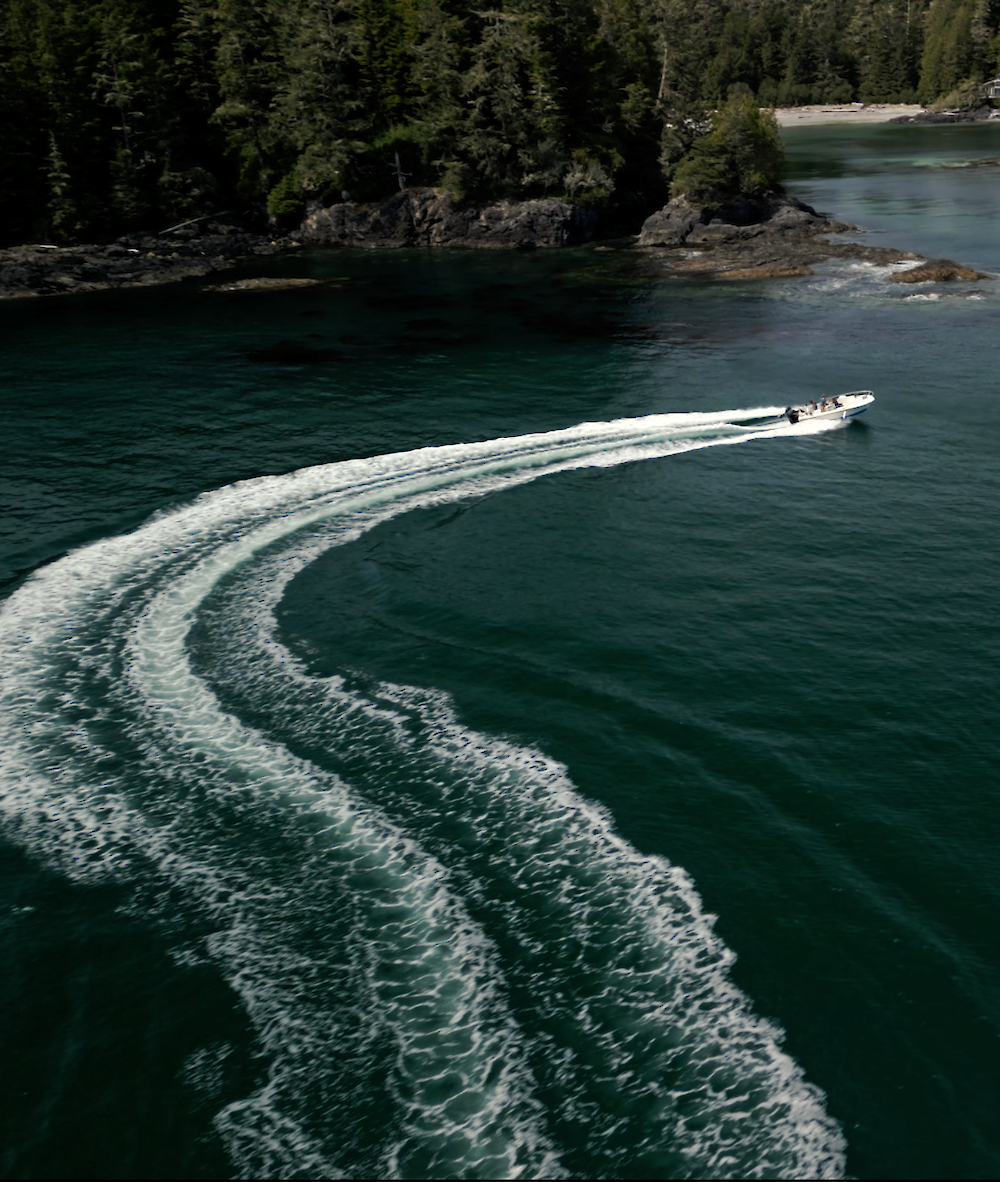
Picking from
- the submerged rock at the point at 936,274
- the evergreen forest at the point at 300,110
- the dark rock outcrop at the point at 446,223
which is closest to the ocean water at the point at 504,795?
the submerged rock at the point at 936,274

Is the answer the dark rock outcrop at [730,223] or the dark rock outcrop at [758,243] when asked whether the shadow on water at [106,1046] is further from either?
the dark rock outcrop at [730,223]

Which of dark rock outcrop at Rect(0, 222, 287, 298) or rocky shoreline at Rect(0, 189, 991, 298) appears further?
dark rock outcrop at Rect(0, 222, 287, 298)

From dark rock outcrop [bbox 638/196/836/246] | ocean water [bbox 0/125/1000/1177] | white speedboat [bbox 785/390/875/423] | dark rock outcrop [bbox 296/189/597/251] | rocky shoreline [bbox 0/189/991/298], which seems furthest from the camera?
dark rock outcrop [bbox 296/189/597/251]

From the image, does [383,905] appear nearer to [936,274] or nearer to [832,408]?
[832,408]

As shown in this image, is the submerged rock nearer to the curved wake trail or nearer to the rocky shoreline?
the rocky shoreline

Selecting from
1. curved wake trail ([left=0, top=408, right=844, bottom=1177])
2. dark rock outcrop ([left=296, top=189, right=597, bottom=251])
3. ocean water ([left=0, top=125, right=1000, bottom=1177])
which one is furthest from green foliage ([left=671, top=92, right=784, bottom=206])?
curved wake trail ([left=0, top=408, right=844, bottom=1177])

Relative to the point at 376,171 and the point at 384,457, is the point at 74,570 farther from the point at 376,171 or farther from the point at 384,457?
the point at 376,171

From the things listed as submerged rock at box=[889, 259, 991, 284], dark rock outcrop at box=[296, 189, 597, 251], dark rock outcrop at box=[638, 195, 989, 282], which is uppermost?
dark rock outcrop at box=[296, 189, 597, 251]
